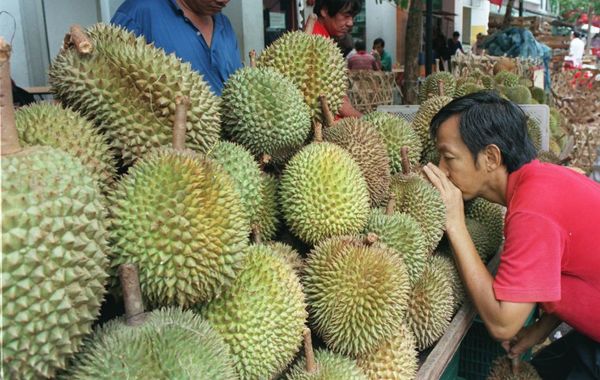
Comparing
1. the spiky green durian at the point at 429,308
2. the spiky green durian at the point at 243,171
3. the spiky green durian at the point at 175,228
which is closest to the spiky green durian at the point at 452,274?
the spiky green durian at the point at 429,308

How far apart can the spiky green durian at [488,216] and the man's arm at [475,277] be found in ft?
1.84

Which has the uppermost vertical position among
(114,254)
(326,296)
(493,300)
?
(114,254)

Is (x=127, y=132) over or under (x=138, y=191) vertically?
over

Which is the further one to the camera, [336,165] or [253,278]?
[336,165]

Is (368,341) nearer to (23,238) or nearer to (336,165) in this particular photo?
(336,165)

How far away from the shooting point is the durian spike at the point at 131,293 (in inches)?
41.9

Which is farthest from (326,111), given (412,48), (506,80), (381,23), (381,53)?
(381,23)

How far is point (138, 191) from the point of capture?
1.16m

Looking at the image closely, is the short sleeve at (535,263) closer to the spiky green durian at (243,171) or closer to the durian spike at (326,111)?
the durian spike at (326,111)

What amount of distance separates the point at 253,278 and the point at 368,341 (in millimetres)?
436

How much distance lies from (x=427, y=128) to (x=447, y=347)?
129cm

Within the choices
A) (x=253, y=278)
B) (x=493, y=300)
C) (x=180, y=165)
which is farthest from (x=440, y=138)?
(x=180, y=165)

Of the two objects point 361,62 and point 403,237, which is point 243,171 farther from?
point 361,62

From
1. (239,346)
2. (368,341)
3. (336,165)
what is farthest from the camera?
(336,165)
